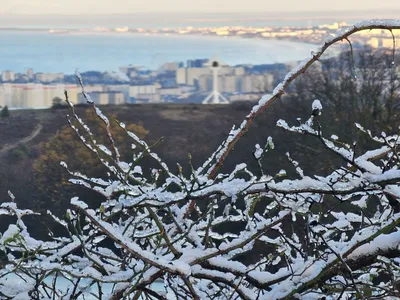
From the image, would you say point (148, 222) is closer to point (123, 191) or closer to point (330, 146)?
point (123, 191)

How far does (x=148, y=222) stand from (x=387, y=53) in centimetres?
1195

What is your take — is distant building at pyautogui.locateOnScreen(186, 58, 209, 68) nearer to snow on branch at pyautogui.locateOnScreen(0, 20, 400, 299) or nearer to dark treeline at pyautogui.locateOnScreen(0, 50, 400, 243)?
dark treeline at pyautogui.locateOnScreen(0, 50, 400, 243)

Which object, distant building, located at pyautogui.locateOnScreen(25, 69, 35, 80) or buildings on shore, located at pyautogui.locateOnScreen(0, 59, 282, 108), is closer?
buildings on shore, located at pyautogui.locateOnScreen(0, 59, 282, 108)

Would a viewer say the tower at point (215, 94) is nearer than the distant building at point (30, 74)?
No

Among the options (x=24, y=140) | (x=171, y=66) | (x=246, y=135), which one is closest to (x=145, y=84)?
(x=171, y=66)

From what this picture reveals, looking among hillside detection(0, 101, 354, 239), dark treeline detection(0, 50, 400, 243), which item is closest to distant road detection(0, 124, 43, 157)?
hillside detection(0, 101, 354, 239)

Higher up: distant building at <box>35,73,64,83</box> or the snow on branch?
the snow on branch

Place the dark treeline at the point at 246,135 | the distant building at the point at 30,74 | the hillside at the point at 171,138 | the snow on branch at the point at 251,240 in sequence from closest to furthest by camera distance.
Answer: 1. the snow on branch at the point at 251,240
2. the dark treeline at the point at 246,135
3. the hillside at the point at 171,138
4. the distant building at the point at 30,74

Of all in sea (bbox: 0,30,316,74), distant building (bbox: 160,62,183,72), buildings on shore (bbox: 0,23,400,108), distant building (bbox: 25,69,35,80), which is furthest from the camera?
distant building (bbox: 160,62,183,72)

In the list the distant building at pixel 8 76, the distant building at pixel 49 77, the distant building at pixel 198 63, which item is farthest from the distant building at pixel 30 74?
the distant building at pixel 198 63

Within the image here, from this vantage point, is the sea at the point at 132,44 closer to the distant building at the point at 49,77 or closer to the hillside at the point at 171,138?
the distant building at the point at 49,77

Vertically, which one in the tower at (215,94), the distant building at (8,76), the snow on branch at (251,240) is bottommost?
the tower at (215,94)

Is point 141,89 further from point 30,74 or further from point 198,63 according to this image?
point 30,74

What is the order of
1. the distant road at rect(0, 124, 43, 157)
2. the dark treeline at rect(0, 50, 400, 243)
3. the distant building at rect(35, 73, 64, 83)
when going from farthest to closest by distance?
the distant building at rect(35, 73, 64, 83), the distant road at rect(0, 124, 43, 157), the dark treeline at rect(0, 50, 400, 243)
